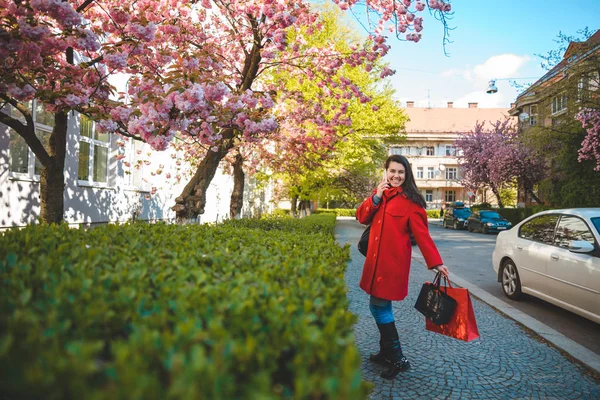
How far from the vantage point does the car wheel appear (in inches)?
279

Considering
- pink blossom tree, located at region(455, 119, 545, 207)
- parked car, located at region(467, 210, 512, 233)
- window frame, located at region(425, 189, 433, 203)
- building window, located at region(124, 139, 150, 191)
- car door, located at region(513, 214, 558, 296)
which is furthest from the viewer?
window frame, located at region(425, 189, 433, 203)

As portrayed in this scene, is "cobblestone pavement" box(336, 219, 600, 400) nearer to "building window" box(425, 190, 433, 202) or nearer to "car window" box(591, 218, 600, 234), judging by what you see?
"car window" box(591, 218, 600, 234)

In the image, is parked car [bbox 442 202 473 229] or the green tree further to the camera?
parked car [bbox 442 202 473 229]

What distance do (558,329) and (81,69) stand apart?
23.3 ft

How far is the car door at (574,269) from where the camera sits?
5242 mm

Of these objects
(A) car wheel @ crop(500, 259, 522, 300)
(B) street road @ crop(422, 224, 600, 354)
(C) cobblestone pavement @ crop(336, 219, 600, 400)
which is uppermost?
(A) car wheel @ crop(500, 259, 522, 300)

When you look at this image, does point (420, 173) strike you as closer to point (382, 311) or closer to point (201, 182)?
point (201, 182)

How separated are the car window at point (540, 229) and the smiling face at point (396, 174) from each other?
3.55 m

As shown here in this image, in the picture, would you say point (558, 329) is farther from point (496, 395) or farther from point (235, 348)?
point (235, 348)

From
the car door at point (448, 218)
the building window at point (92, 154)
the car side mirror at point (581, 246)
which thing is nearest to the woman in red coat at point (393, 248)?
the car side mirror at point (581, 246)

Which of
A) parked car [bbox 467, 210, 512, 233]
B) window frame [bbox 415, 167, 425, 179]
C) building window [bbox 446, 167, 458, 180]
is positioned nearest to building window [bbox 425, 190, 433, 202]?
window frame [bbox 415, 167, 425, 179]

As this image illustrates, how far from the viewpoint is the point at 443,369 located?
165 inches

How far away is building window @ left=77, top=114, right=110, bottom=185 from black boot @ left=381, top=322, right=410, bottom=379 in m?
9.34

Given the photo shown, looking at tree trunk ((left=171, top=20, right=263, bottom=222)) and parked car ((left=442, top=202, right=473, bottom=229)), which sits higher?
tree trunk ((left=171, top=20, right=263, bottom=222))
